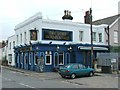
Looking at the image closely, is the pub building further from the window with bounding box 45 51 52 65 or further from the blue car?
the blue car

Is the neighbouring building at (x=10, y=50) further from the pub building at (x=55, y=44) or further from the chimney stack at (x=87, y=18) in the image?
the chimney stack at (x=87, y=18)

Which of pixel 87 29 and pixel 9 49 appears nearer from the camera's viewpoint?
pixel 87 29

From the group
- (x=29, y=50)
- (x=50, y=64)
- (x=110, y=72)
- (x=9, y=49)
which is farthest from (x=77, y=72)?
(x=9, y=49)

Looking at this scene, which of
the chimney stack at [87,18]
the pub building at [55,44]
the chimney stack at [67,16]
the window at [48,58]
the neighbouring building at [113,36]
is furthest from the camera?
the chimney stack at [87,18]

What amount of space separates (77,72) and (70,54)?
39.8 feet

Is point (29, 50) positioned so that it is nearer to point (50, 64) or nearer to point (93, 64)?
point (50, 64)

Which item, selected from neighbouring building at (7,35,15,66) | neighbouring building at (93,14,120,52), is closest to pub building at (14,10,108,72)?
neighbouring building at (93,14,120,52)

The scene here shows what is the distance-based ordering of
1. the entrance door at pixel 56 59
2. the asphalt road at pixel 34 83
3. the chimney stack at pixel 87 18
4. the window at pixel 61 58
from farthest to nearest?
1. the chimney stack at pixel 87 18
2. the window at pixel 61 58
3. the entrance door at pixel 56 59
4. the asphalt road at pixel 34 83

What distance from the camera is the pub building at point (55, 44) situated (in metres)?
35.5

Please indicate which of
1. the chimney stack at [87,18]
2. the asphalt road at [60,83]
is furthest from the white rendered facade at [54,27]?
the asphalt road at [60,83]

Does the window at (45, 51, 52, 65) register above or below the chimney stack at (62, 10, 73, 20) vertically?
below

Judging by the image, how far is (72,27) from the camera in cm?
3862

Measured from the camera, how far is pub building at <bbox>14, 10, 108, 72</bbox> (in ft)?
116

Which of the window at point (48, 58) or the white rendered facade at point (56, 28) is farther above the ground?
the white rendered facade at point (56, 28)
